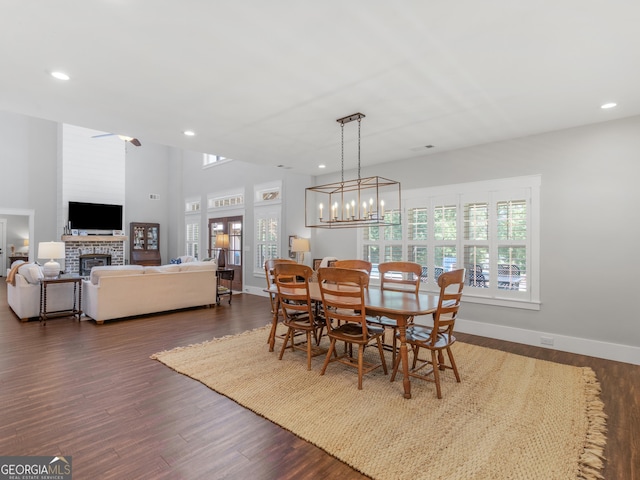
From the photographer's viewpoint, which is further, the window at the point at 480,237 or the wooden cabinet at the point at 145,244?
the wooden cabinet at the point at 145,244

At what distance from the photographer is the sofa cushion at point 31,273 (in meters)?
5.16

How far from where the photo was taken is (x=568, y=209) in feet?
13.4

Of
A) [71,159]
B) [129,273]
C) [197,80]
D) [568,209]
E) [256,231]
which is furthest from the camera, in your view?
[71,159]

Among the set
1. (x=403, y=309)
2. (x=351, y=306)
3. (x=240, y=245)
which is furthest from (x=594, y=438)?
(x=240, y=245)

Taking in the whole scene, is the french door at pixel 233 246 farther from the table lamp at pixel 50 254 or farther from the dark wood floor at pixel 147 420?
the dark wood floor at pixel 147 420

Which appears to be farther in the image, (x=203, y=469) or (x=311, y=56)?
(x=311, y=56)

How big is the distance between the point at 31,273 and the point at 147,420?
14.2 ft

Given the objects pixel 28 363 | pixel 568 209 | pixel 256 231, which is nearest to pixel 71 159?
pixel 256 231

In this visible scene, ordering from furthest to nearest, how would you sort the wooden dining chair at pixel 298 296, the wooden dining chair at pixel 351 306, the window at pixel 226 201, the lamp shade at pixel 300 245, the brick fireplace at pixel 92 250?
the brick fireplace at pixel 92 250
the window at pixel 226 201
the lamp shade at pixel 300 245
the wooden dining chair at pixel 298 296
the wooden dining chair at pixel 351 306

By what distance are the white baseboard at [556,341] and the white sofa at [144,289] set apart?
4.58 metres

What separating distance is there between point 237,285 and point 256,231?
5.15 ft

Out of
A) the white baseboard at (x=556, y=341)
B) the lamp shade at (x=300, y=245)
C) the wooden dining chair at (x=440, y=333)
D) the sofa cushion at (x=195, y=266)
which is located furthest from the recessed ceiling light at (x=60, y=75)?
the white baseboard at (x=556, y=341)

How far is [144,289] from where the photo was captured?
552cm

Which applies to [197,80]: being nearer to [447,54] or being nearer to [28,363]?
[447,54]
